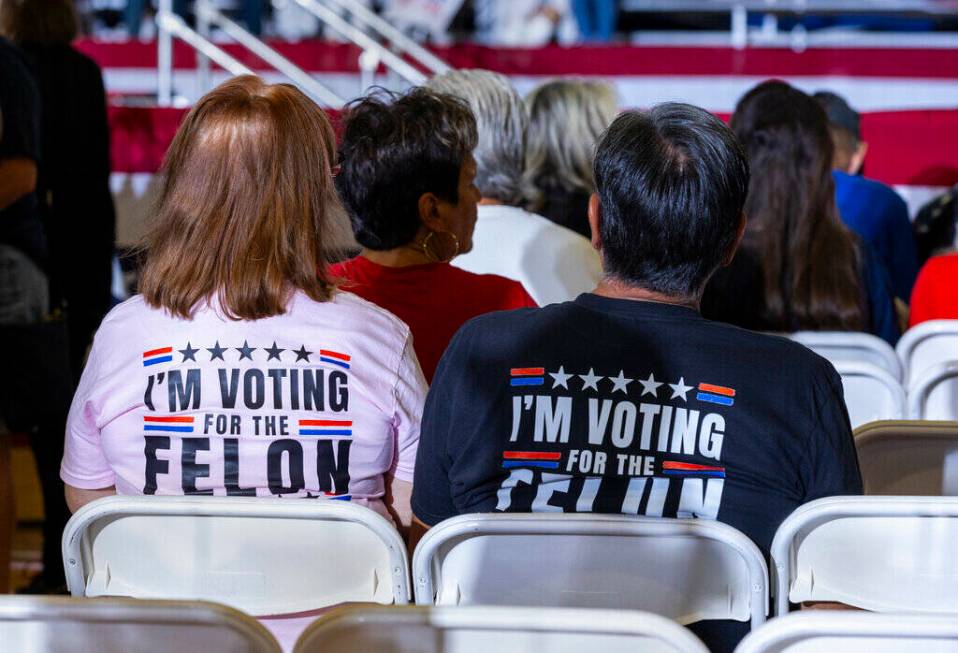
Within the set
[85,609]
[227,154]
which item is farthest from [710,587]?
[227,154]

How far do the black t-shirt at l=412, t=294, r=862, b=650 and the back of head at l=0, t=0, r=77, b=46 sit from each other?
241 cm

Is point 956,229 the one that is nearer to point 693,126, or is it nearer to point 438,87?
point 438,87

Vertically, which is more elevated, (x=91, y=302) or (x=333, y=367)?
(x=333, y=367)

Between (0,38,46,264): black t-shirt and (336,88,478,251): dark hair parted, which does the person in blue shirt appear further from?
(0,38,46,264): black t-shirt

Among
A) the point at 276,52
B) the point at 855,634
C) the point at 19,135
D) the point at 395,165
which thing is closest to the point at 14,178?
the point at 19,135

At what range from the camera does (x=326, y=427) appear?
1707mm

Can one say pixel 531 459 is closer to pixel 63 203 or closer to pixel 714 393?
pixel 714 393

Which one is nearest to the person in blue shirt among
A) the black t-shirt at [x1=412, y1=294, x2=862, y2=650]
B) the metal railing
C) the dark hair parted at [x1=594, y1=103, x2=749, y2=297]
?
the dark hair parted at [x1=594, y1=103, x2=749, y2=297]

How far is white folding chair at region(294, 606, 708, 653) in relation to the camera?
1120mm

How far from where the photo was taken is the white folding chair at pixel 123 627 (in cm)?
116

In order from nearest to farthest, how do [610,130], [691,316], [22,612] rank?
1. [22,612]
2. [691,316]
3. [610,130]

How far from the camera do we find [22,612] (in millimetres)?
1149

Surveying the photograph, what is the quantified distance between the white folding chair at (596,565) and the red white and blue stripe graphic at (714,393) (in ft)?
0.59

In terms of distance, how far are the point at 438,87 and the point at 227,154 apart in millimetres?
1285
